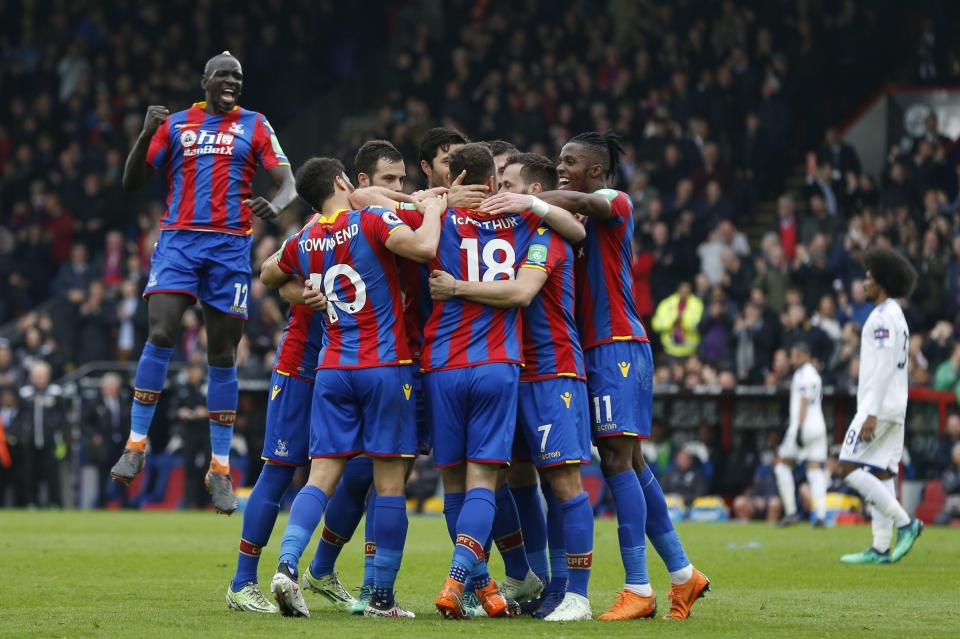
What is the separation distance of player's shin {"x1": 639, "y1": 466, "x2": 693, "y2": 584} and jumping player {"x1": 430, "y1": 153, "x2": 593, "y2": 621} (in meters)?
0.53

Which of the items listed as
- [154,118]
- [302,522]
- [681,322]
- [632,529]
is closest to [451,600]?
[302,522]

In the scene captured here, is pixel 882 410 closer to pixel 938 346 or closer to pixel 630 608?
pixel 630 608

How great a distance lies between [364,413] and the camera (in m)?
8.66

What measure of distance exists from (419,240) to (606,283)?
124cm

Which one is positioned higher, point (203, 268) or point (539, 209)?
point (539, 209)

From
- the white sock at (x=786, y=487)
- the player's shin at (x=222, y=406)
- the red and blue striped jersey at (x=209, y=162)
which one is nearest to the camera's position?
the red and blue striped jersey at (x=209, y=162)

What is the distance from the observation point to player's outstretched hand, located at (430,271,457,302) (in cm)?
852

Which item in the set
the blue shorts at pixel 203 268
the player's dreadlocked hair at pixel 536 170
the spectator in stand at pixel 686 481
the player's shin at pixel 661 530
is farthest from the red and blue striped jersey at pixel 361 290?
the spectator in stand at pixel 686 481

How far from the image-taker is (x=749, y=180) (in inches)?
974

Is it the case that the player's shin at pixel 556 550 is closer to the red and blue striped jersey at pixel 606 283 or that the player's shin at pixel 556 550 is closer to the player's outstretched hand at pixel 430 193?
the red and blue striped jersey at pixel 606 283

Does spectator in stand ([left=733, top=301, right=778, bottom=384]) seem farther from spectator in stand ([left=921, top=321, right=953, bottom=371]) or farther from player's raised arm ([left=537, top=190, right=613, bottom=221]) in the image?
player's raised arm ([left=537, top=190, right=613, bottom=221])

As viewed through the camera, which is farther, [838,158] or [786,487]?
[838,158]

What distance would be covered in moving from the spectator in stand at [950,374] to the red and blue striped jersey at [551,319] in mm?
12040

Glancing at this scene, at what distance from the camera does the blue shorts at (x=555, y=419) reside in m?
8.55
